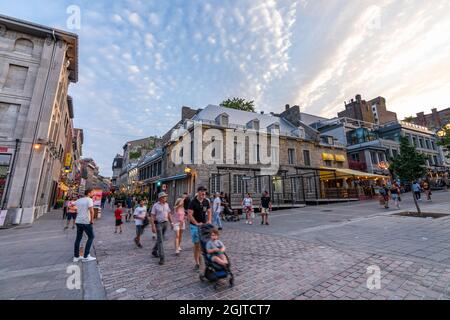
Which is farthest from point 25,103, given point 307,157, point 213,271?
point 307,157

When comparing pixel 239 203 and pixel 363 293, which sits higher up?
pixel 239 203

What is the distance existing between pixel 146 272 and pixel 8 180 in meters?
15.4

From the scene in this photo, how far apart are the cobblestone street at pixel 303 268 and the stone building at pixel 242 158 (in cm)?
1027

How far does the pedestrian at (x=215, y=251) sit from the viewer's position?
3.67m

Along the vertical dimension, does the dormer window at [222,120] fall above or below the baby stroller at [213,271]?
above

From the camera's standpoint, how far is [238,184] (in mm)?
19734

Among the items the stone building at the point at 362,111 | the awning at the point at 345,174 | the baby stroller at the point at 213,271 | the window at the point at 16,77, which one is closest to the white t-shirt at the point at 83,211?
the baby stroller at the point at 213,271

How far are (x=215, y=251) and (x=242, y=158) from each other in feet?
54.7

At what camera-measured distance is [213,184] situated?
61.3ft

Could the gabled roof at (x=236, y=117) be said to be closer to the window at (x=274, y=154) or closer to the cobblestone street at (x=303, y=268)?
the window at (x=274, y=154)
